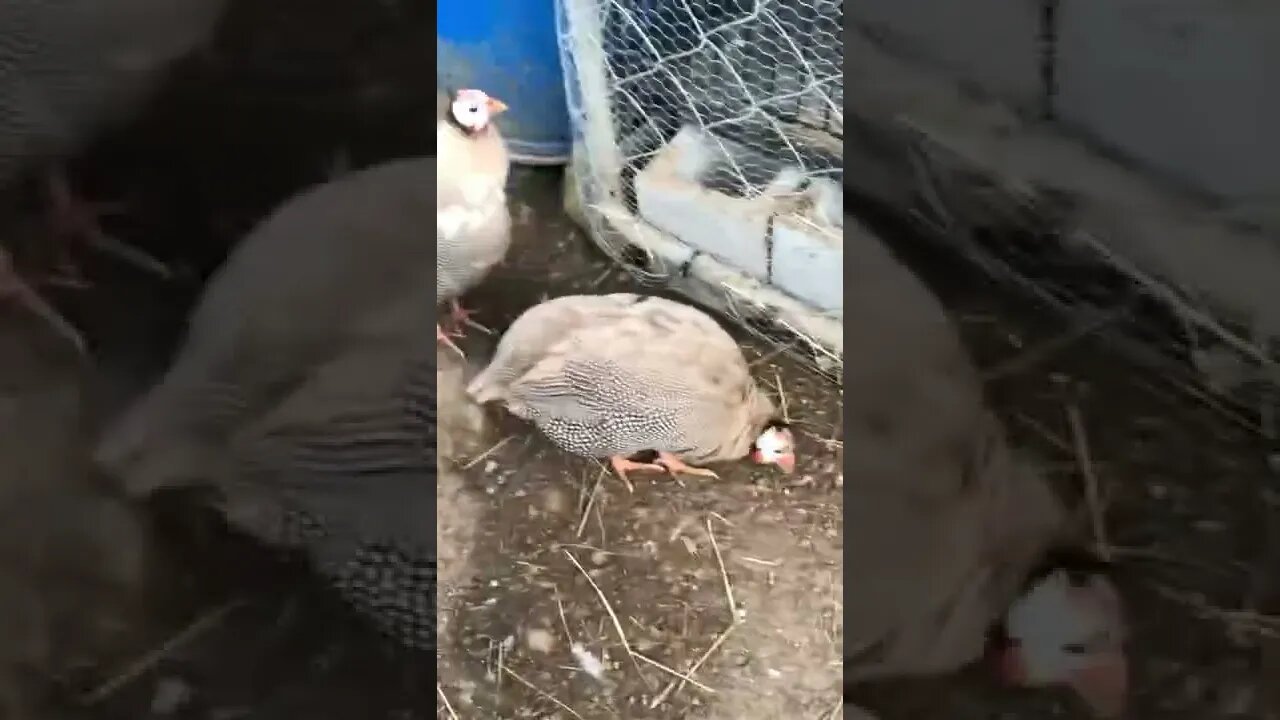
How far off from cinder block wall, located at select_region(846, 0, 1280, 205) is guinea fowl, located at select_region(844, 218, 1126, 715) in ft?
0.45

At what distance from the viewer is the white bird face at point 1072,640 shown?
95cm

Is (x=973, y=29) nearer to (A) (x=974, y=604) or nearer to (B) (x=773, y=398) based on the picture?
(B) (x=773, y=398)

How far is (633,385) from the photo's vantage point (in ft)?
3.05

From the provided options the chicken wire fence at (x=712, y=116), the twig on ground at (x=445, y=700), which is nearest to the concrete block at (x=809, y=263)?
the chicken wire fence at (x=712, y=116)

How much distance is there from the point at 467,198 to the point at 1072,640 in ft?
1.60

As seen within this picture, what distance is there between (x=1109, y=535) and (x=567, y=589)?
355mm

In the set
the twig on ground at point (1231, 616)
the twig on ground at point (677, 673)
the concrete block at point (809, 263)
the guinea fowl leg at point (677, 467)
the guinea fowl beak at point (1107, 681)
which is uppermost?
→ the concrete block at point (809, 263)

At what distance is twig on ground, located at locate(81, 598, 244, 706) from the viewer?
937mm

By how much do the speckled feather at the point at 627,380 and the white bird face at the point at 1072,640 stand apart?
0.22 m

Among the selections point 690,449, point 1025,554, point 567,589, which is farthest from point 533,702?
point 1025,554

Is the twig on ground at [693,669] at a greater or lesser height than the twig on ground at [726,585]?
lesser

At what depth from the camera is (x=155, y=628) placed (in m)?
0.94

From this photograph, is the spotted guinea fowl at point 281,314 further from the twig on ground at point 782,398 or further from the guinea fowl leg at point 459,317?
the twig on ground at point 782,398

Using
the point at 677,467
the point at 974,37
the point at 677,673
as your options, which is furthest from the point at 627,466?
the point at 974,37
